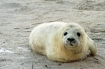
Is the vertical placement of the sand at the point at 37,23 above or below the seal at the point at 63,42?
below

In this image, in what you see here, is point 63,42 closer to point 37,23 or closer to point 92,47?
point 92,47

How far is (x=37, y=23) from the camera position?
28.9 feet

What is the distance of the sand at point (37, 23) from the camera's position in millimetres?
5953

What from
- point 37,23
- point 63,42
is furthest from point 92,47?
point 37,23

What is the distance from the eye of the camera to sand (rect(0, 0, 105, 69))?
5.95m

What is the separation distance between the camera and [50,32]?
622 cm

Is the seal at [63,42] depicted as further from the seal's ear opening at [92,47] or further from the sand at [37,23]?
the sand at [37,23]

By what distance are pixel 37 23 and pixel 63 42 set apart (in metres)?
3.19

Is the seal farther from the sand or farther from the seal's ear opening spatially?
the sand

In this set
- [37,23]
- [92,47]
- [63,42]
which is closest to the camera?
[63,42]

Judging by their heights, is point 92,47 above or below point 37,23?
above

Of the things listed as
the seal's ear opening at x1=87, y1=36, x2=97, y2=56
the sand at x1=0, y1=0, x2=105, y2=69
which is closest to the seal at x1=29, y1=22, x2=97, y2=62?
the seal's ear opening at x1=87, y1=36, x2=97, y2=56

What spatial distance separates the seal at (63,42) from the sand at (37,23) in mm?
111

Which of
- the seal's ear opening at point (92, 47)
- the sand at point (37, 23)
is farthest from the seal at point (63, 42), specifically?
the sand at point (37, 23)
